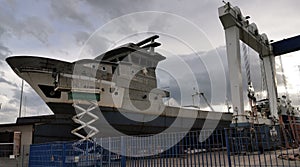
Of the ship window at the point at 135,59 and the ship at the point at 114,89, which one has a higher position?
the ship window at the point at 135,59

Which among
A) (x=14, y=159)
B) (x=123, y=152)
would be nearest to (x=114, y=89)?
(x=14, y=159)

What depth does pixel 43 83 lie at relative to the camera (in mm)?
12414

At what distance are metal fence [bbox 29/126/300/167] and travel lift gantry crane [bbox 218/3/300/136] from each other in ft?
15.3

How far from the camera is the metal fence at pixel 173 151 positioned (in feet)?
18.1

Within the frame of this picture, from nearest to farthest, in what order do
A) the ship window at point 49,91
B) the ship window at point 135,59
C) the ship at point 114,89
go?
1. the ship at point 114,89
2. the ship window at point 49,91
3. the ship window at point 135,59

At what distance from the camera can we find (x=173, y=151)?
19.6ft

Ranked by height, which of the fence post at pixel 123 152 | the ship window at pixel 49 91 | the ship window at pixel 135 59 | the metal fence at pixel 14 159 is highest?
the ship window at pixel 135 59

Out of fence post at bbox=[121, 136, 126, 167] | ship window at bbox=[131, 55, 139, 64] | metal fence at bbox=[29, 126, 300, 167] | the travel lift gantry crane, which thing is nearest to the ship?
ship window at bbox=[131, 55, 139, 64]

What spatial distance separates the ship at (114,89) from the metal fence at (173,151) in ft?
13.8

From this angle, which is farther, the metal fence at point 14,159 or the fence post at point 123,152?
the metal fence at point 14,159

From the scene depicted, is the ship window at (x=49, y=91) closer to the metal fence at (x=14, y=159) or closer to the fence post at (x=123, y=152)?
the metal fence at (x=14, y=159)

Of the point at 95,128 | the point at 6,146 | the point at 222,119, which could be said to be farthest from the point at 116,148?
the point at 222,119

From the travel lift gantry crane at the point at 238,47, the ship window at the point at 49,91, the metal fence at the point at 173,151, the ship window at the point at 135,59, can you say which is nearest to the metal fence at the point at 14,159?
the metal fence at the point at 173,151

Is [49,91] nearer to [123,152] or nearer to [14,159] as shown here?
[14,159]
